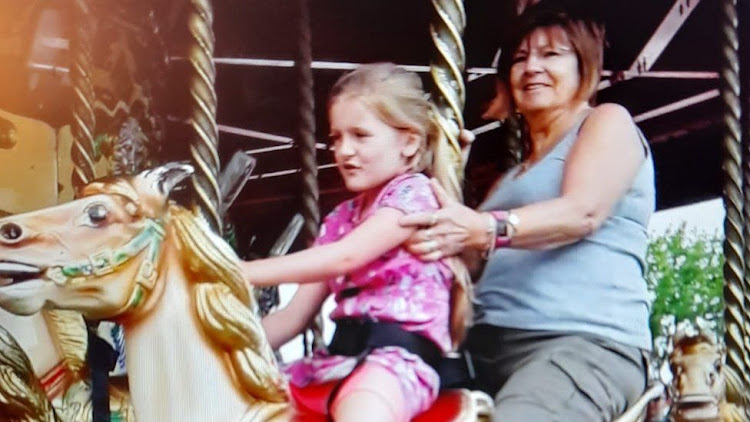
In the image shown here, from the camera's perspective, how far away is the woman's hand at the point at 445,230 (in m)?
1.13

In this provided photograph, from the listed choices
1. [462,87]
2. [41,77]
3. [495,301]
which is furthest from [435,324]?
[41,77]

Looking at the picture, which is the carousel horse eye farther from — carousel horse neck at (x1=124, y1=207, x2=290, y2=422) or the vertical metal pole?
the vertical metal pole

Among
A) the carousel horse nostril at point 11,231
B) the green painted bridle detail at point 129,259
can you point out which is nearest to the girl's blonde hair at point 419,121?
the green painted bridle detail at point 129,259

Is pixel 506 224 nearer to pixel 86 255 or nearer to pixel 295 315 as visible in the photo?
pixel 295 315

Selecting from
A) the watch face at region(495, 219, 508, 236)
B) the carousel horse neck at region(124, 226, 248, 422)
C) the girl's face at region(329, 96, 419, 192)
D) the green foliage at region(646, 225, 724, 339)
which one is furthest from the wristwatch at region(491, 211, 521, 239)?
Answer: the carousel horse neck at region(124, 226, 248, 422)

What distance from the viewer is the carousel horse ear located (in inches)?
44.9

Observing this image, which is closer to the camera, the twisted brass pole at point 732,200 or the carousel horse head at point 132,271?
the carousel horse head at point 132,271

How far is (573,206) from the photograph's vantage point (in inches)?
46.7

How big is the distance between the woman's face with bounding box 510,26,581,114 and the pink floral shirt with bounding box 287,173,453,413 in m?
0.20

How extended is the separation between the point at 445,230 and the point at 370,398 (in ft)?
0.64

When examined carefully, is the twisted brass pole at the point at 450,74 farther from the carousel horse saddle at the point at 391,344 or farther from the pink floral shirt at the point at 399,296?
the carousel horse saddle at the point at 391,344

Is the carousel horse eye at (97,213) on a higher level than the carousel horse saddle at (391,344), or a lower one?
higher

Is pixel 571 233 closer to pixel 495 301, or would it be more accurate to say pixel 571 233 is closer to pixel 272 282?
pixel 495 301

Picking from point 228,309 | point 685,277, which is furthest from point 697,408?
point 228,309
